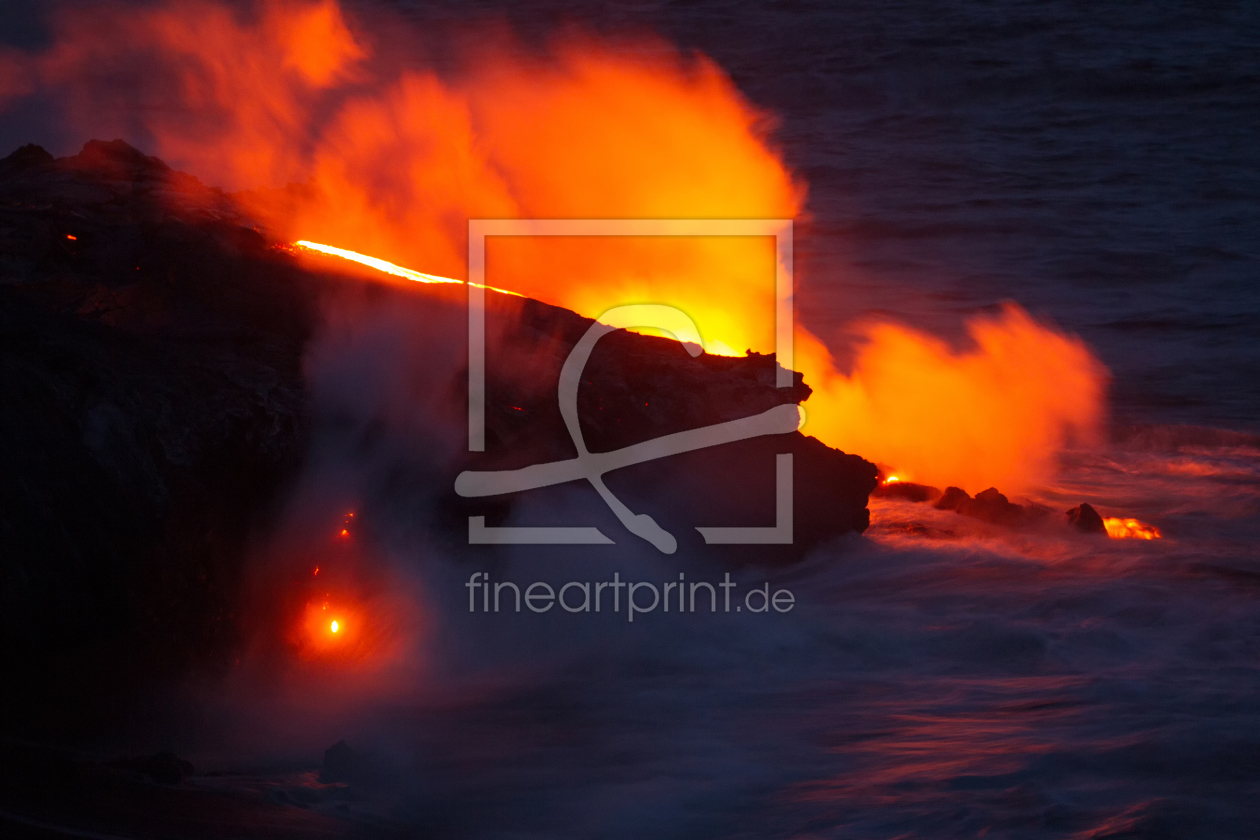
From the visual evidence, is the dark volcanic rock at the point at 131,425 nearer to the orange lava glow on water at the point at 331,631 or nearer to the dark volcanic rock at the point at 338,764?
the orange lava glow on water at the point at 331,631

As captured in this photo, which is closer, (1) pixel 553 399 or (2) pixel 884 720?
(2) pixel 884 720

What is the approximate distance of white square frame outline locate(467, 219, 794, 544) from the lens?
6.10 meters

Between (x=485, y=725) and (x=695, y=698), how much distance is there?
0.98 metres

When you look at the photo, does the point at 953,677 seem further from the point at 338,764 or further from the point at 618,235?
the point at 618,235

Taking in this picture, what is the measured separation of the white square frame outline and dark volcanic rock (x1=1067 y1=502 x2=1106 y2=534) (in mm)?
2207

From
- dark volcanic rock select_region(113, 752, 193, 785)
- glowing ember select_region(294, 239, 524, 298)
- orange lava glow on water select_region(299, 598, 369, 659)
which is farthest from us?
glowing ember select_region(294, 239, 524, 298)

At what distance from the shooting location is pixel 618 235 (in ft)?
38.9

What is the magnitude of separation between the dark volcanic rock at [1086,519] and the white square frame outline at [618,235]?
2207 millimetres

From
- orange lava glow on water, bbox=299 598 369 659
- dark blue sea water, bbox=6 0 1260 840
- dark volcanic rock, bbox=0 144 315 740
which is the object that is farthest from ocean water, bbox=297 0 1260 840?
dark volcanic rock, bbox=0 144 315 740

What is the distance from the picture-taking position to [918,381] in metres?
11.0

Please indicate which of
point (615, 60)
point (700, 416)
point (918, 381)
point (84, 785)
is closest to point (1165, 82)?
point (615, 60)

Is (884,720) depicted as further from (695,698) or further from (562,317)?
(562,317)

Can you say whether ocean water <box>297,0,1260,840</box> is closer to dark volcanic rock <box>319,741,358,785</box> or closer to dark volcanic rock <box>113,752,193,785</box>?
dark volcanic rock <box>319,741,358,785</box>

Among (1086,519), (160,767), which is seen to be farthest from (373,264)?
(1086,519)
